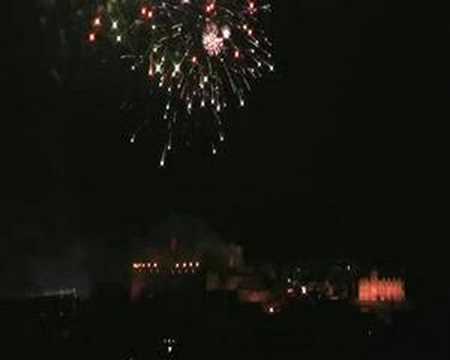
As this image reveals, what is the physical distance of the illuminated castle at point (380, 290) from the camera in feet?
114

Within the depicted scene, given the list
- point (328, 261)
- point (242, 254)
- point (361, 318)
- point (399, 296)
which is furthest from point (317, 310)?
point (242, 254)

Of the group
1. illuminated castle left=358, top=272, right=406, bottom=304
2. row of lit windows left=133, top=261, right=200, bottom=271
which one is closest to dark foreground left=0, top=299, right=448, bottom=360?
illuminated castle left=358, top=272, right=406, bottom=304

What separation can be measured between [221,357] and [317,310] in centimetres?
743

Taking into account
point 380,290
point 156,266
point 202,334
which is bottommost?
point 202,334

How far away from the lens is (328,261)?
131 ft

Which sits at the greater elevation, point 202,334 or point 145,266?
point 145,266

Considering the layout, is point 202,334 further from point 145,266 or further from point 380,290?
point 145,266

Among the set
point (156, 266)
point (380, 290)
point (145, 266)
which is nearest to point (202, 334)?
point (380, 290)

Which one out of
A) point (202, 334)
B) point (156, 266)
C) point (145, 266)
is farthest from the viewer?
point (145, 266)

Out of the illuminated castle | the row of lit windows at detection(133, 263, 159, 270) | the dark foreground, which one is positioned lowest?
the dark foreground

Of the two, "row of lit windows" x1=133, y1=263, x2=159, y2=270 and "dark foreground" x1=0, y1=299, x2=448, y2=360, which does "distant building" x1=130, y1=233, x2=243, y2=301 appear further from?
"dark foreground" x1=0, y1=299, x2=448, y2=360

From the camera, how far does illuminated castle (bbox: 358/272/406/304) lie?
114 feet

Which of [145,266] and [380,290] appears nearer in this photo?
[380,290]

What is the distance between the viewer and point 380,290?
35.1 meters
